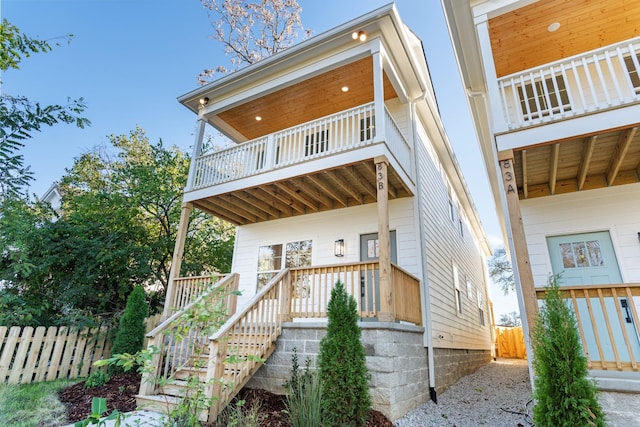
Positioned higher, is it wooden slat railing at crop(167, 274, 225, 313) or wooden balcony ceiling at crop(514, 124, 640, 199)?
wooden balcony ceiling at crop(514, 124, 640, 199)

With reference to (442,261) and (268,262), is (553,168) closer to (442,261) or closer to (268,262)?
(442,261)

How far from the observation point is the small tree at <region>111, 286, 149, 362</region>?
6.98m

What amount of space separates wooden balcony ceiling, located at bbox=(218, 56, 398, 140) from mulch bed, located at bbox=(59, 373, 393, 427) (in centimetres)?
648

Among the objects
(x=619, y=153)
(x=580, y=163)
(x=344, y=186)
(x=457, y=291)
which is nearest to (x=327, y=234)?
(x=344, y=186)

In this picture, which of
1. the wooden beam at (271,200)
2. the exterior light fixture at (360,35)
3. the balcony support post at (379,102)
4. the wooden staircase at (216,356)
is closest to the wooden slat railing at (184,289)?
the wooden staircase at (216,356)

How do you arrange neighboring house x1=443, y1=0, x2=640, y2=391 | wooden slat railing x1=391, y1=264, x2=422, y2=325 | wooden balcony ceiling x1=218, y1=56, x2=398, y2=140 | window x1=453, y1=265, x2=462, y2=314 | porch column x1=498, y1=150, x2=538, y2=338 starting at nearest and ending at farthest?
porch column x1=498, y1=150, x2=538, y2=338 → neighboring house x1=443, y1=0, x2=640, y2=391 → wooden slat railing x1=391, y1=264, x2=422, y2=325 → wooden balcony ceiling x1=218, y1=56, x2=398, y2=140 → window x1=453, y1=265, x2=462, y2=314

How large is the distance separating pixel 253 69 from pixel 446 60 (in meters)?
7.46

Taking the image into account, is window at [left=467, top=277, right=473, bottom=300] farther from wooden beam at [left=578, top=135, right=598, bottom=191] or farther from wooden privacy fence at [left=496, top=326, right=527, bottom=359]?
wooden privacy fence at [left=496, top=326, right=527, bottom=359]

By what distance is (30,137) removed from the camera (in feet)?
15.4

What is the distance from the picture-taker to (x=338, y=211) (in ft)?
26.6

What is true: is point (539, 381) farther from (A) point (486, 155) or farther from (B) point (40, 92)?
(B) point (40, 92)

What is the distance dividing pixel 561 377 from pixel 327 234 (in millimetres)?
5534

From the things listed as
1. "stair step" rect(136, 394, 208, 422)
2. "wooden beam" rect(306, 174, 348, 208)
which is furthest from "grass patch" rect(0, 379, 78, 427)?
"wooden beam" rect(306, 174, 348, 208)

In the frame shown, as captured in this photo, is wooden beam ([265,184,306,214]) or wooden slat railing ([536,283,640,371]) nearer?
wooden slat railing ([536,283,640,371])
